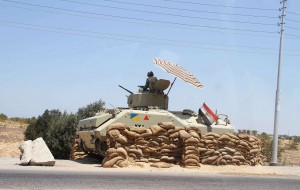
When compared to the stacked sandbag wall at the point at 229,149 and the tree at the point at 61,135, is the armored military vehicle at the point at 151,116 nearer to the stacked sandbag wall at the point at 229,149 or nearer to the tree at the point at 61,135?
the stacked sandbag wall at the point at 229,149

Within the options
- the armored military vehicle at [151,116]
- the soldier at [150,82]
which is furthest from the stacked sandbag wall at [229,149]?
the soldier at [150,82]

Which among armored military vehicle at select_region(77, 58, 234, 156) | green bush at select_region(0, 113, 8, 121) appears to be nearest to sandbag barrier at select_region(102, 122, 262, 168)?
armored military vehicle at select_region(77, 58, 234, 156)

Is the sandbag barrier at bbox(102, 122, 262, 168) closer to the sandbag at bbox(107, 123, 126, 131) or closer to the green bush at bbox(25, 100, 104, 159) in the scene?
the sandbag at bbox(107, 123, 126, 131)

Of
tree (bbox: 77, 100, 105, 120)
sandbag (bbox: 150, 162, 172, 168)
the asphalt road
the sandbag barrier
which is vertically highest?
tree (bbox: 77, 100, 105, 120)

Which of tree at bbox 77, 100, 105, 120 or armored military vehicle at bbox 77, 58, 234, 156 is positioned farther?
tree at bbox 77, 100, 105, 120

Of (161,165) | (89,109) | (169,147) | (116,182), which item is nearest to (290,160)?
(89,109)

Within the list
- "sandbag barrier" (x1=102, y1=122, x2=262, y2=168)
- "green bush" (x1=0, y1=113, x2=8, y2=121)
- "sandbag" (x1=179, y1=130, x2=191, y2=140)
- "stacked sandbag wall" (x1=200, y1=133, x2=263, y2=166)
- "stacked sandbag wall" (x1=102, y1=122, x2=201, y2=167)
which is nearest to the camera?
"sandbag barrier" (x1=102, y1=122, x2=262, y2=168)

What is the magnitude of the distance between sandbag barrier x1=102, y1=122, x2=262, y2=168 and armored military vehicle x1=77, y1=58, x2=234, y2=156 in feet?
1.62

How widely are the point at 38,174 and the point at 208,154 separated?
8476 millimetres

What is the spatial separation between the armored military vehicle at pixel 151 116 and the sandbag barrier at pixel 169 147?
493 millimetres

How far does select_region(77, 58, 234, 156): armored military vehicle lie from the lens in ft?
57.2

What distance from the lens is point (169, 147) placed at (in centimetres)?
1750

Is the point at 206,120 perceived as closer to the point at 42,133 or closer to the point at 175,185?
the point at 175,185

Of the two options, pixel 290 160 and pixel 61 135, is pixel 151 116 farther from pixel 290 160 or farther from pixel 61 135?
pixel 290 160
